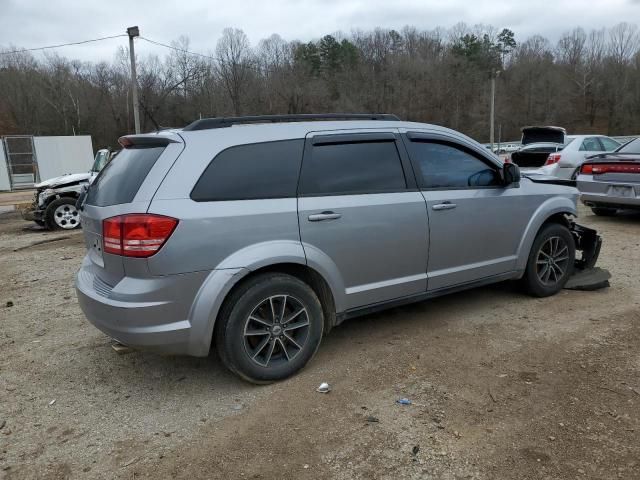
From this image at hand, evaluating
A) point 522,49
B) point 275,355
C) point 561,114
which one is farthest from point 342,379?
point 522,49

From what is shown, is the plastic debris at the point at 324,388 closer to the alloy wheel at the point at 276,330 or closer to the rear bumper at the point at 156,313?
the alloy wheel at the point at 276,330

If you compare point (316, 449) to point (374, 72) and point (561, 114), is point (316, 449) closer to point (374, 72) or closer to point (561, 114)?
point (374, 72)

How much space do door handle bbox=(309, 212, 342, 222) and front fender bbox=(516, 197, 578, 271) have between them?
6.96 ft

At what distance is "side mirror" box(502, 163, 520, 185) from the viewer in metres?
4.61

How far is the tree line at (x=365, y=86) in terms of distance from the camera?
195ft

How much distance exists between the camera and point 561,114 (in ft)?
265

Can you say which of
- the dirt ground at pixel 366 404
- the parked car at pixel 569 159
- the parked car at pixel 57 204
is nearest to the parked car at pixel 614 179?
the parked car at pixel 569 159

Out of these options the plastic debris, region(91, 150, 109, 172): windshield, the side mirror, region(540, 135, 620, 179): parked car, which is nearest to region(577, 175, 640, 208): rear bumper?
region(540, 135, 620, 179): parked car

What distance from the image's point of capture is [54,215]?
36.8 feet

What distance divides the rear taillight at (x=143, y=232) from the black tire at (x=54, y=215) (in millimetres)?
9070

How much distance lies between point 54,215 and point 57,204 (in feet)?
0.81

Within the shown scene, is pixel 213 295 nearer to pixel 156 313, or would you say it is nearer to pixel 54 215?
pixel 156 313

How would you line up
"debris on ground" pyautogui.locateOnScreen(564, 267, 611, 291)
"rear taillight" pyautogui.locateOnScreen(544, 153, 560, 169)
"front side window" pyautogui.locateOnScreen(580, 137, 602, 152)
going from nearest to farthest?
"debris on ground" pyautogui.locateOnScreen(564, 267, 611, 291) < "rear taillight" pyautogui.locateOnScreen(544, 153, 560, 169) < "front side window" pyautogui.locateOnScreen(580, 137, 602, 152)

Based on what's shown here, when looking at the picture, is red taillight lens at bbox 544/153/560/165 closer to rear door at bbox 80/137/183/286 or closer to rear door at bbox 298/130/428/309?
rear door at bbox 298/130/428/309
